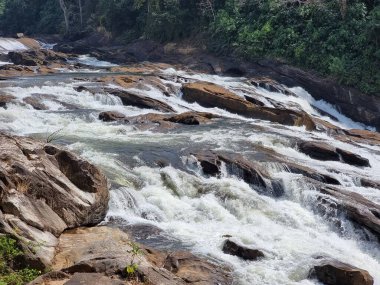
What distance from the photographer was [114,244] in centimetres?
781

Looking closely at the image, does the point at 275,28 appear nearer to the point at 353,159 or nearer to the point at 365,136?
the point at 365,136

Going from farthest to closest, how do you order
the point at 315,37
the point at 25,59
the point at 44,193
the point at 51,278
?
the point at 25,59, the point at 315,37, the point at 44,193, the point at 51,278

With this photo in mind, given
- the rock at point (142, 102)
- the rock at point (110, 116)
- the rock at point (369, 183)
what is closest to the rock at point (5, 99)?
the rock at point (110, 116)

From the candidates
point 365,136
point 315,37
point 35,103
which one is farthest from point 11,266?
point 315,37

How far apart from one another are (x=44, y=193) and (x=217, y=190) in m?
4.66

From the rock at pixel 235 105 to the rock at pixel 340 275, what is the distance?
1226 cm

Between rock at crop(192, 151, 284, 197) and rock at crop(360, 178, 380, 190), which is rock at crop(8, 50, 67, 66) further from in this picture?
rock at crop(360, 178, 380, 190)

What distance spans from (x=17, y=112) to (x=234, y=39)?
20698 millimetres

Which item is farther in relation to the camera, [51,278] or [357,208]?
[357,208]

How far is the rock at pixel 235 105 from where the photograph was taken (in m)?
20.2

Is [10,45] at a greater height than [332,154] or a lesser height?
lesser

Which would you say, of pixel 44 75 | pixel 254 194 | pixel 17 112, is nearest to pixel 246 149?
pixel 254 194

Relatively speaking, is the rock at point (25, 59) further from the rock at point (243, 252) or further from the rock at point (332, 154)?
the rock at point (243, 252)

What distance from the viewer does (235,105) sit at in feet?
71.0
